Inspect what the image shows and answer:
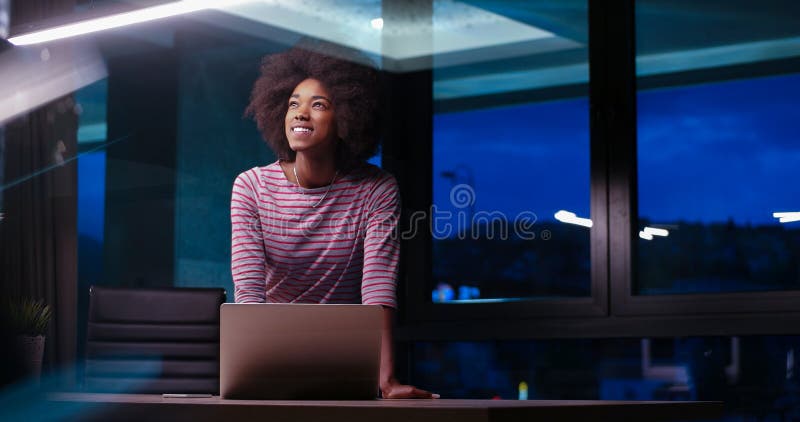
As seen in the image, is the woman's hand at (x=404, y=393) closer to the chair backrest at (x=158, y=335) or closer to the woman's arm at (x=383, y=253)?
the woman's arm at (x=383, y=253)

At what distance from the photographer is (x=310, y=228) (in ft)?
8.87

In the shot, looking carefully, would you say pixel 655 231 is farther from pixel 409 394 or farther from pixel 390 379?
pixel 409 394

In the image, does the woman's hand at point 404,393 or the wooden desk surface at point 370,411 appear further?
the woman's hand at point 404,393

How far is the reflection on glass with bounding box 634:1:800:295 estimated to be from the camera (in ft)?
11.4

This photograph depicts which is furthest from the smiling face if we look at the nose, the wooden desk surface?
the wooden desk surface

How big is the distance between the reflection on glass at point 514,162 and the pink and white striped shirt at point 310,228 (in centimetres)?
134

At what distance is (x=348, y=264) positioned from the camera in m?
2.68

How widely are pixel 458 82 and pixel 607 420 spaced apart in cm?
284

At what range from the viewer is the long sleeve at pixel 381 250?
2492mm

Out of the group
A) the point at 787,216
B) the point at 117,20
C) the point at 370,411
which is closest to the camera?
the point at 370,411

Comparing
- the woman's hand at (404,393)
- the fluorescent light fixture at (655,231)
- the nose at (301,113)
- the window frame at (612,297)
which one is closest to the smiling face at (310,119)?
the nose at (301,113)

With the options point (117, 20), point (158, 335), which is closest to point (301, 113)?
point (158, 335)

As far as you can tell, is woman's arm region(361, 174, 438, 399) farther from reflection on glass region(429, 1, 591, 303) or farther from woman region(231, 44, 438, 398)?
reflection on glass region(429, 1, 591, 303)

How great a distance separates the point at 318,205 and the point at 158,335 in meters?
0.65
